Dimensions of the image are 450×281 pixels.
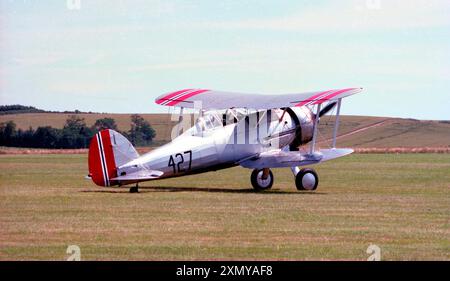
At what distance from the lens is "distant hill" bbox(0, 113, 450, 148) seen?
273 feet

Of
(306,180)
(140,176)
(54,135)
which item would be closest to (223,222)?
(140,176)

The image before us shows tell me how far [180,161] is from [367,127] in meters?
71.9

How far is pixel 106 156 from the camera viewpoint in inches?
862

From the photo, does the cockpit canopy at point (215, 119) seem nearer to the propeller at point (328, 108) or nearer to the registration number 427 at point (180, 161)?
the registration number 427 at point (180, 161)

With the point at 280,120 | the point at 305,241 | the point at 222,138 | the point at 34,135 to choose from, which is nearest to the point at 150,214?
the point at 305,241

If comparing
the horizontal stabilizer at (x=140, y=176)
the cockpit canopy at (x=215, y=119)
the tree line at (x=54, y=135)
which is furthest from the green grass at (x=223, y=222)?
the tree line at (x=54, y=135)

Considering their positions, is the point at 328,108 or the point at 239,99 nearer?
the point at 239,99

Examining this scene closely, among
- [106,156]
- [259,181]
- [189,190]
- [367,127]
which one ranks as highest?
[367,127]

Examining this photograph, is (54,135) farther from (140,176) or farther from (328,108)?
(140,176)

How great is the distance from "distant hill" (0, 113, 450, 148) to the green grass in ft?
173

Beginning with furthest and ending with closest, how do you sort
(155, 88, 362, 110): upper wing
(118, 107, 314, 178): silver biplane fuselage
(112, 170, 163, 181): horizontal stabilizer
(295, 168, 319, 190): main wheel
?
1. (295, 168, 319, 190): main wheel
2. (155, 88, 362, 110): upper wing
3. (118, 107, 314, 178): silver biplane fuselage
4. (112, 170, 163, 181): horizontal stabilizer

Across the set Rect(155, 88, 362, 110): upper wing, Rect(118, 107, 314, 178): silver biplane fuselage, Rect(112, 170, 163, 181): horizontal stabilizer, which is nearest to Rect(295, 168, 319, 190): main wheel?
Rect(118, 107, 314, 178): silver biplane fuselage

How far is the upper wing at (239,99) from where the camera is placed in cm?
2303

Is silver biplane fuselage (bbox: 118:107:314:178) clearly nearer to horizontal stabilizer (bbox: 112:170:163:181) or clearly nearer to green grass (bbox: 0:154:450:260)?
horizontal stabilizer (bbox: 112:170:163:181)
